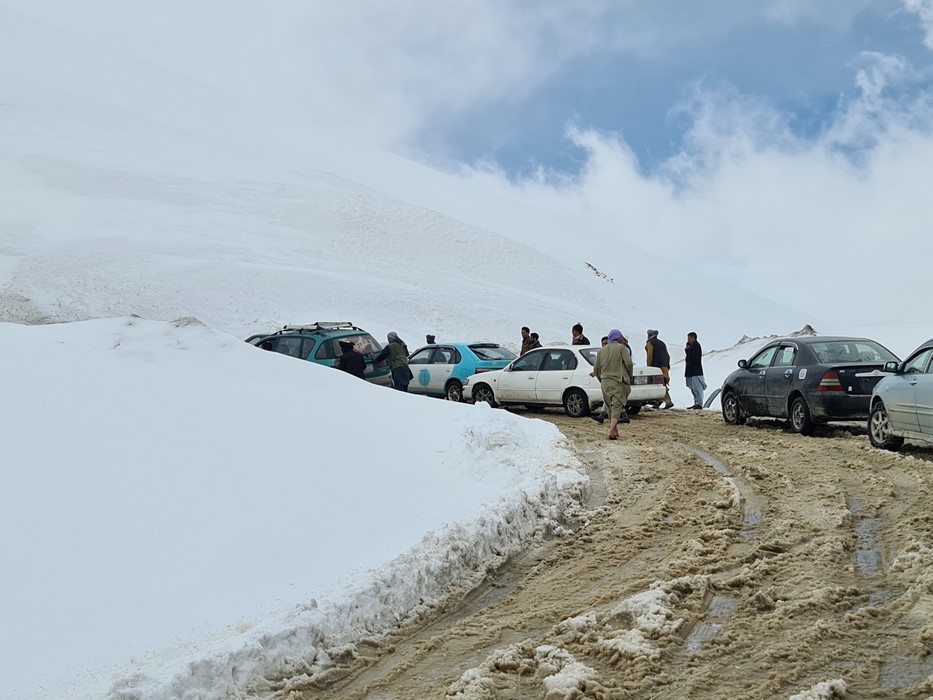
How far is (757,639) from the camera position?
417 cm

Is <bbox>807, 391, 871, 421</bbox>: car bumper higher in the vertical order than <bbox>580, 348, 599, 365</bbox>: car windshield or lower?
lower

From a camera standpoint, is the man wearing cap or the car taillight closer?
the car taillight

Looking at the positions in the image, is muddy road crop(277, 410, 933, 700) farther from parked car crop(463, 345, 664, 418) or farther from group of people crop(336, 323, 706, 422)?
parked car crop(463, 345, 664, 418)

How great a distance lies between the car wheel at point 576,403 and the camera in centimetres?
1478

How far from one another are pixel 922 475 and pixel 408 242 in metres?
43.7

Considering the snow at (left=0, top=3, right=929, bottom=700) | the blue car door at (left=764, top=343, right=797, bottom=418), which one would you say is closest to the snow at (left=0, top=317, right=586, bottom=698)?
the snow at (left=0, top=3, right=929, bottom=700)

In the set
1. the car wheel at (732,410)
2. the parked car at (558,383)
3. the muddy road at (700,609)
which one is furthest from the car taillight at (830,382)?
the parked car at (558,383)

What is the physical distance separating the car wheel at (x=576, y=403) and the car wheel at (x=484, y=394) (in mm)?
1698

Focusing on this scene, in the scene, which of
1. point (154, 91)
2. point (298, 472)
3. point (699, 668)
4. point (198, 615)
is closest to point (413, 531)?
point (298, 472)

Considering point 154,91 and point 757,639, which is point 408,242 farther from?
point 154,91

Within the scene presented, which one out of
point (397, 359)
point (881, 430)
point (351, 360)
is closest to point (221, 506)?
point (881, 430)

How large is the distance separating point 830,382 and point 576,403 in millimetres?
4720

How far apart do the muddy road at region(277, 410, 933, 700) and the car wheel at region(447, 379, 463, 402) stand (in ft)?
30.9

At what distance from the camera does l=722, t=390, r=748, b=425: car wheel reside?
43.5ft
